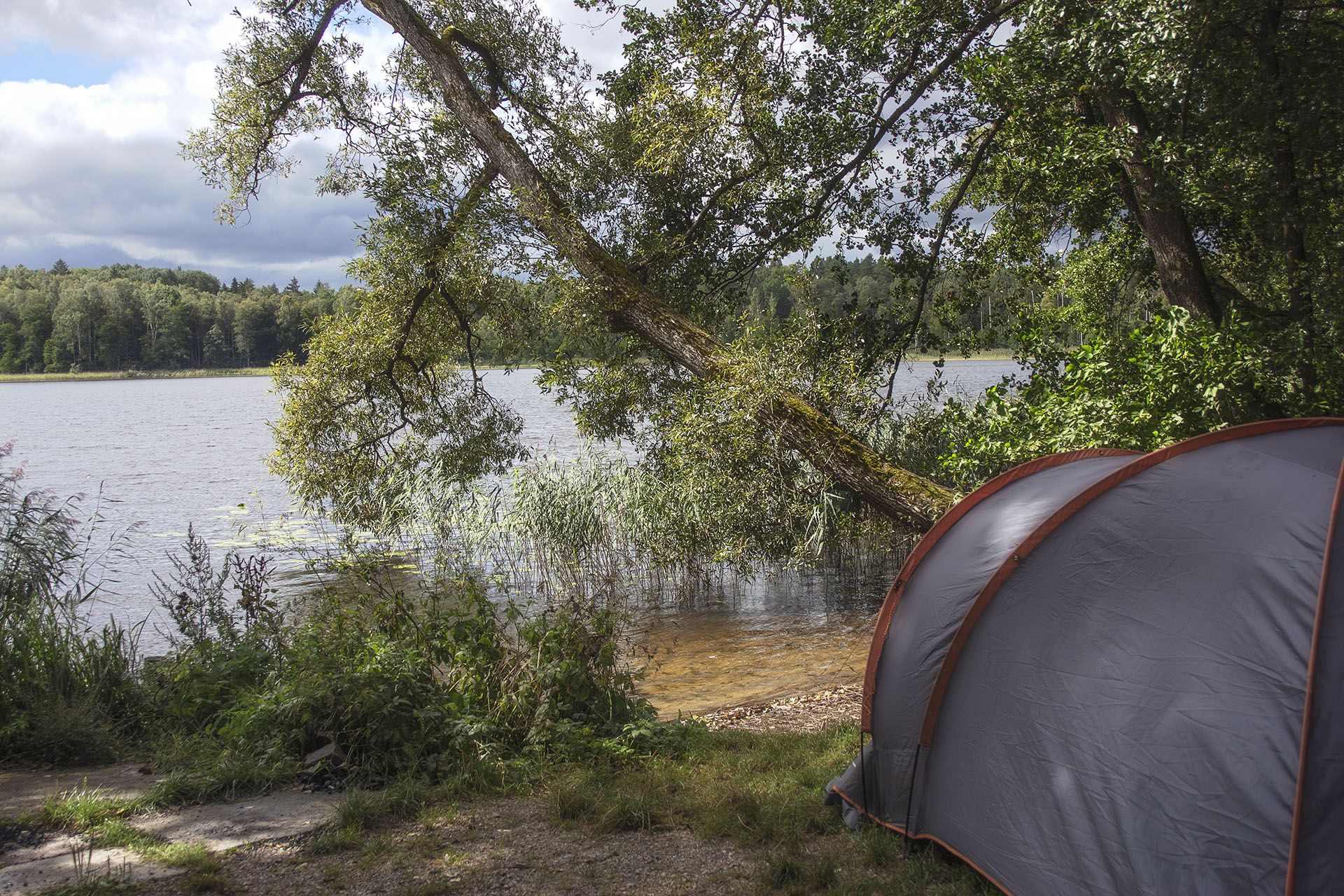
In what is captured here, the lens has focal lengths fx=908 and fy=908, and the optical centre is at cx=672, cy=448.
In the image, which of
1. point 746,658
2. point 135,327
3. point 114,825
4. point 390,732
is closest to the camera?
point 114,825

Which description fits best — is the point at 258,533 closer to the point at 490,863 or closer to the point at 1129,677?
the point at 490,863

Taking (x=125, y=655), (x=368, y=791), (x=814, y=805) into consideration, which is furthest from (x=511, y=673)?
(x=125, y=655)

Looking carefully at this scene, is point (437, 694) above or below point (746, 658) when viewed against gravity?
above

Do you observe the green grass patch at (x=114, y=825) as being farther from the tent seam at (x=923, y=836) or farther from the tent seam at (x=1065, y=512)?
the tent seam at (x=1065, y=512)

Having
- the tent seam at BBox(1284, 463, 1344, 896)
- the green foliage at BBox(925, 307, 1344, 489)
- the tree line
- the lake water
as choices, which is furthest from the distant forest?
the tent seam at BBox(1284, 463, 1344, 896)

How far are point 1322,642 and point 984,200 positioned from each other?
35.3 feet

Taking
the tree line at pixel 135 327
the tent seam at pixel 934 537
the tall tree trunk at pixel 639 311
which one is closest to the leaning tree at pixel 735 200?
the tall tree trunk at pixel 639 311

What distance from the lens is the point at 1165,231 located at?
8.43 meters

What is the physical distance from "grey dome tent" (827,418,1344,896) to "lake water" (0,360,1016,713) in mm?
3681

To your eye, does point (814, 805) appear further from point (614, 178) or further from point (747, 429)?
point (614, 178)

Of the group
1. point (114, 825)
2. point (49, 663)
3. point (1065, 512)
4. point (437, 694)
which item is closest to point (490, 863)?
point (437, 694)

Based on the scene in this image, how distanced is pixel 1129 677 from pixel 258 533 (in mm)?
15904

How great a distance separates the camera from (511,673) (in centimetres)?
561

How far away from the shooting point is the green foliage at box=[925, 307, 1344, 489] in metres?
6.54
